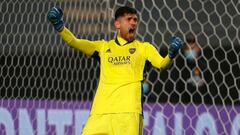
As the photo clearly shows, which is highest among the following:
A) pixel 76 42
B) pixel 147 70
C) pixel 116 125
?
pixel 76 42

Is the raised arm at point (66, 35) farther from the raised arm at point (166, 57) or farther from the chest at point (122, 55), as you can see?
the raised arm at point (166, 57)

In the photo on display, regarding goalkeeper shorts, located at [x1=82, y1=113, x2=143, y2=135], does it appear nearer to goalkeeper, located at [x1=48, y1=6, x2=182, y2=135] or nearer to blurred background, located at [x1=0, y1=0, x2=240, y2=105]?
goalkeeper, located at [x1=48, y1=6, x2=182, y2=135]

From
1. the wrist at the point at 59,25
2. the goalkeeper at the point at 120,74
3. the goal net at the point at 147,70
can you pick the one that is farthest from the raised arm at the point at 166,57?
the goal net at the point at 147,70

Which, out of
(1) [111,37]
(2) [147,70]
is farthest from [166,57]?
(1) [111,37]

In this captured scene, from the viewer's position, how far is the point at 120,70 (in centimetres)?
187

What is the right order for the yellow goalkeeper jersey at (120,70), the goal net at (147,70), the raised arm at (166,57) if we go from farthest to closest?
1. the goal net at (147,70)
2. the yellow goalkeeper jersey at (120,70)
3. the raised arm at (166,57)

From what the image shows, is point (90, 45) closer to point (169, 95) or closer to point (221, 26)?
point (169, 95)

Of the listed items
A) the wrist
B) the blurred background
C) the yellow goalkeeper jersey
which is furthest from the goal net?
the wrist

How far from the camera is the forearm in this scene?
1.90 meters

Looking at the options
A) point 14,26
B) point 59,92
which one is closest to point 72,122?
point 59,92

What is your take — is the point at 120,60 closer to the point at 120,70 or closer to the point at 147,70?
the point at 120,70

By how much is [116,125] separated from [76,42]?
1.18 feet

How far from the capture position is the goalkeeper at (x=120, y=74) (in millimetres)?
1792

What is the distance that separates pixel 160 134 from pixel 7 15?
1.38 m
